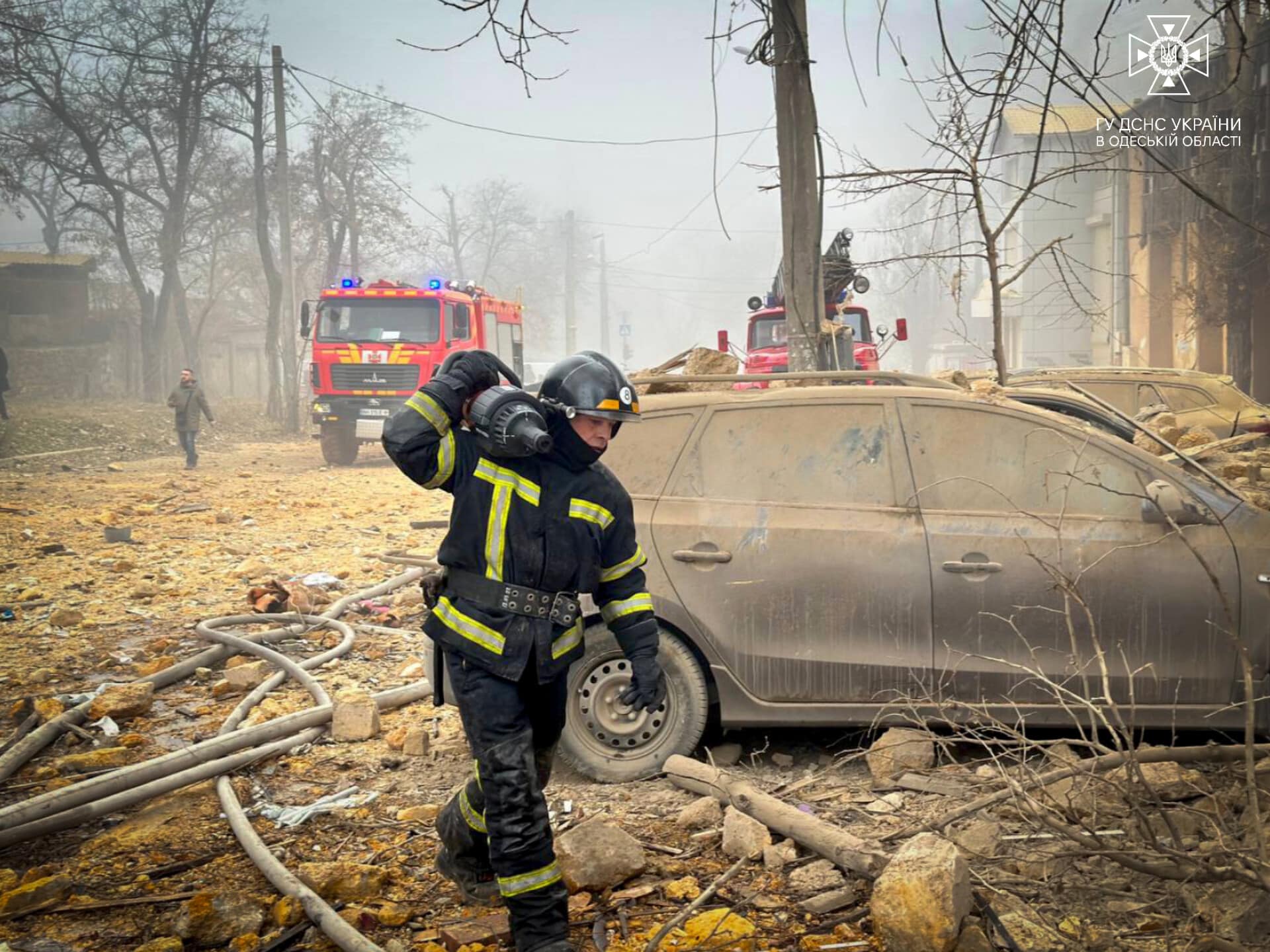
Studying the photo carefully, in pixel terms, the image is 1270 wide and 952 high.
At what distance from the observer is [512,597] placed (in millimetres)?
3320

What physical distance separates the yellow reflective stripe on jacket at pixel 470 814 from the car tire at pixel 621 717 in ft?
3.08

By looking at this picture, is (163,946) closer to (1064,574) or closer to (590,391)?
(590,391)

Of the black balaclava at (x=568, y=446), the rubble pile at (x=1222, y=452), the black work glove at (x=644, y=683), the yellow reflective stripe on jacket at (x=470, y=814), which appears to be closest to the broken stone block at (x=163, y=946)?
the yellow reflective stripe on jacket at (x=470, y=814)

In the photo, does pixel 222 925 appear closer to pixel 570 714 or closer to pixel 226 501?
pixel 570 714

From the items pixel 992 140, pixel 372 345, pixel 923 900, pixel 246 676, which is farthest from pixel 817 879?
pixel 372 345

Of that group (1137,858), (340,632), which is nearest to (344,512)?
(340,632)

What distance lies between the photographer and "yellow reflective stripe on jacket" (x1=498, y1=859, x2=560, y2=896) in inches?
126

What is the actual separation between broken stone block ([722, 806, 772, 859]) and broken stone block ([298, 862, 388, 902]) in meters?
1.16

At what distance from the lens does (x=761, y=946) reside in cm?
332

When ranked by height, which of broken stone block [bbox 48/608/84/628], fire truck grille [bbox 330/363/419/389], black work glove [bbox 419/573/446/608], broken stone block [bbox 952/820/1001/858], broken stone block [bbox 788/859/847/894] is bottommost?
broken stone block [bbox 788/859/847/894]

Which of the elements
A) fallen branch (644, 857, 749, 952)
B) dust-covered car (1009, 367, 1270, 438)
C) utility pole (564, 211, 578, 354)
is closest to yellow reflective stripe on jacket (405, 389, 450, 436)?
fallen branch (644, 857, 749, 952)

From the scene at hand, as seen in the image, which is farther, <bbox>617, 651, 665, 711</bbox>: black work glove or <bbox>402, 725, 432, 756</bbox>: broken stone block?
<bbox>402, 725, 432, 756</bbox>: broken stone block

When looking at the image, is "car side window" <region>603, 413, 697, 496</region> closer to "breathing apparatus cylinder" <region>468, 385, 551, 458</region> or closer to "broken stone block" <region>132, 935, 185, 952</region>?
"breathing apparatus cylinder" <region>468, 385, 551, 458</region>

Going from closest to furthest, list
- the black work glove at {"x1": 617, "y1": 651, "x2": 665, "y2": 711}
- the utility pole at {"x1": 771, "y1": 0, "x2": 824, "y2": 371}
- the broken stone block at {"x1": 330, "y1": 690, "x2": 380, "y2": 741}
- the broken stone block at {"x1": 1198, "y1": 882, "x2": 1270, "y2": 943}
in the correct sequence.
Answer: the broken stone block at {"x1": 1198, "y1": 882, "x2": 1270, "y2": 943}
the black work glove at {"x1": 617, "y1": 651, "x2": 665, "y2": 711}
the broken stone block at {"x1": 330, "y1": 690, "x2": 380, "y2": 741}
the utility pole at {"x1": 771, "y1": 0, "x2": 824, "y2": 371}
